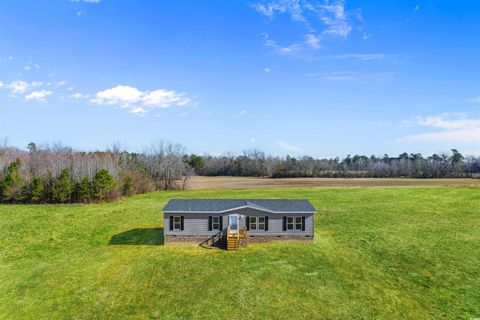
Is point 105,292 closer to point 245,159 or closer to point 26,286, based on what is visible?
point 26,286

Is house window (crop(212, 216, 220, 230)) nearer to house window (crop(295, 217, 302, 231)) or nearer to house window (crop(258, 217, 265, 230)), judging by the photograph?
house window (crop(258, 217, 265, 230))

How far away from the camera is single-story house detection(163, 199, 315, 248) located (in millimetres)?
27781

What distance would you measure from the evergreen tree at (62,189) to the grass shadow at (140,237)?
64.8 feet

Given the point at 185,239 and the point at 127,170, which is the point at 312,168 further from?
the point at 185,239

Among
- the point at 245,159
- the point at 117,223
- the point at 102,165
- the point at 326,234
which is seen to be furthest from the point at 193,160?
the point at 326,234

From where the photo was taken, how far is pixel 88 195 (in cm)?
4778

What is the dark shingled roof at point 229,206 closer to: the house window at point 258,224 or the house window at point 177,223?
the house window at point 177,223

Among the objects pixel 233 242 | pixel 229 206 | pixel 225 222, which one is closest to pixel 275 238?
pixel 233 242

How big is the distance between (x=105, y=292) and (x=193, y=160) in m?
92.5

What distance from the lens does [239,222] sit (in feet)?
91.5

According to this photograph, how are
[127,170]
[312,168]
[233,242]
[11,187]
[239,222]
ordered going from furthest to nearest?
1. [312,168]
2. [127,170]
3. [11,187]
4. [239,222]
5. [233,242]

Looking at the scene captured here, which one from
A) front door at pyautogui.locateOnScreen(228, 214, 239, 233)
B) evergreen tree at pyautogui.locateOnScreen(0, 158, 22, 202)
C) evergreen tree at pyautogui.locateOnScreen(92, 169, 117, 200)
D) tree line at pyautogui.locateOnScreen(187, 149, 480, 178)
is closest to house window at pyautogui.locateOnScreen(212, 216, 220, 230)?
front door at pyautogui.locateOnScreen(228, 214, 239, 233)

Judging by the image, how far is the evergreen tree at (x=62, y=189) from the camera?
153ft

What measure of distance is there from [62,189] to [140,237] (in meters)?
22.7
